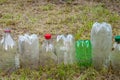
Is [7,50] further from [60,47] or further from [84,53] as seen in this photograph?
[84,53]

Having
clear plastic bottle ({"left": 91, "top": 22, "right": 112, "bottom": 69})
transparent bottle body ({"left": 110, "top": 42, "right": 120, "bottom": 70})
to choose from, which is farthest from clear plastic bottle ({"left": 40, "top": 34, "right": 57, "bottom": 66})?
transparent bottle body ({"left": 110, "top": 42, "right": 120, "bottom": 70})

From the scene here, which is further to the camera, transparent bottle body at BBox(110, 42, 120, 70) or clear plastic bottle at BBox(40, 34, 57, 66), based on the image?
clear plastic bottle at BBox(40, 34, 57, 66)

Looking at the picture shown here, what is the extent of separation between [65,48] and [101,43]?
31 cm

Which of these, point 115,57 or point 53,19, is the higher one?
point 53,19

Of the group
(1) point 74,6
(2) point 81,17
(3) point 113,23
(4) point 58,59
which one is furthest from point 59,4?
(4) point 58,59

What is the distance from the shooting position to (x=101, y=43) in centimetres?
262

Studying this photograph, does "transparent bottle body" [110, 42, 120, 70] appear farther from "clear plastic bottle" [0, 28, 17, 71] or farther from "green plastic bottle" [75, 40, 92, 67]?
"clear plastic bottle" [0, 28, 17, 71]

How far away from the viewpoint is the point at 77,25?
154 inches

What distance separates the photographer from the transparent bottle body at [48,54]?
8.88ft

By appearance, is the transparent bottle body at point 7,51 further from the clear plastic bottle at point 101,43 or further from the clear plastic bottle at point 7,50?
the clear plastic bottle at point 101,43

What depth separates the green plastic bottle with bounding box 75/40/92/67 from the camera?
2.64m

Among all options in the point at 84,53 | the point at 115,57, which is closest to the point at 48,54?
the point at 84,53

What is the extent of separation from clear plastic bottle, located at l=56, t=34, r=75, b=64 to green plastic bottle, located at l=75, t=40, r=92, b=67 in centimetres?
5

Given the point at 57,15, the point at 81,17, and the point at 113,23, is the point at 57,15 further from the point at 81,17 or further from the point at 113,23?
the point at 113,23
